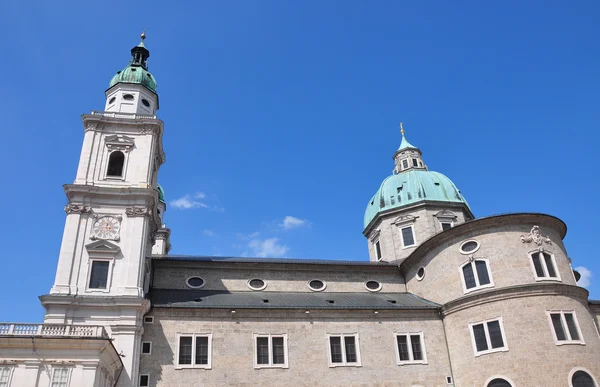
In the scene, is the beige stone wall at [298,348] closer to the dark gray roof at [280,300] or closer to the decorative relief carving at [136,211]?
the dark gray roof at [280,300]

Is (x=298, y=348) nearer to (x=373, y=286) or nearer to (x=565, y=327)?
(x=373, y=286)

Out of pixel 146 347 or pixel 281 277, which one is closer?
pixel 146 347

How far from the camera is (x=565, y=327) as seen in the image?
1240 inches

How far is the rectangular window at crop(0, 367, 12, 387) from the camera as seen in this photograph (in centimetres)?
2380

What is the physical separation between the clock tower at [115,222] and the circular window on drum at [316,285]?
12.8 meters

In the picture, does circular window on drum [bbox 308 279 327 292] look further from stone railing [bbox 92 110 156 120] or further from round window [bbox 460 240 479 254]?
stone railing [bbox 92 110 156 120]

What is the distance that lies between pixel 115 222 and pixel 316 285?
16341 mm

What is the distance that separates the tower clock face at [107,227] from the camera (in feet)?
112

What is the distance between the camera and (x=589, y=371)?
30250mm

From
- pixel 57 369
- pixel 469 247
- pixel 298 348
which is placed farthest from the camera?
pixel 469 247

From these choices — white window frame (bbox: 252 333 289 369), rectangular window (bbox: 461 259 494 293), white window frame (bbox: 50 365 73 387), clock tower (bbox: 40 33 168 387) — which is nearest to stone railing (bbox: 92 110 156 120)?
clock tower (bbox: 40 33 168 387)

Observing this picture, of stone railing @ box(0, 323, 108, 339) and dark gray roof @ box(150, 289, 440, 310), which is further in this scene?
dark gray roof @ box(150, 289, 440, 310)

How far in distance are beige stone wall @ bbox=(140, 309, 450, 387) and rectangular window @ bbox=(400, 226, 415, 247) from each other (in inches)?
481

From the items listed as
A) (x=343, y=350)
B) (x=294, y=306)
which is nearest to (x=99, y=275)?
(x=294, y=306)
